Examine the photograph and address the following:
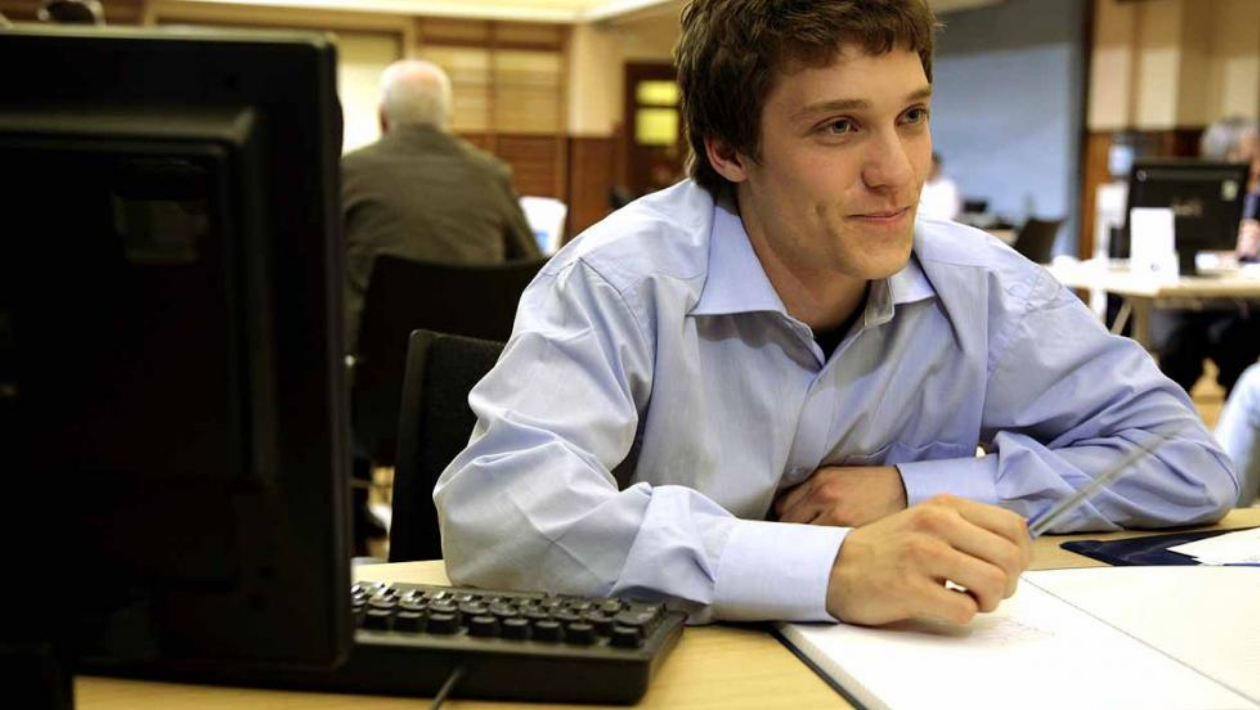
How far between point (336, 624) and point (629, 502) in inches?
20.1

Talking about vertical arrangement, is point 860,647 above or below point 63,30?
below

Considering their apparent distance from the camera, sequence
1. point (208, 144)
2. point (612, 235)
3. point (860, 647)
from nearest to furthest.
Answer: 1. point (208, 144)
2. point (860, 647)
3. point (612, 235)

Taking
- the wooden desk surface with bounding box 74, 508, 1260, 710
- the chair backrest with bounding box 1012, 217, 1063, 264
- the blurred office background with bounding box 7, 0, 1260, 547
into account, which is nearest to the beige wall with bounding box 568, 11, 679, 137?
the blurred office background with bounding box 7, 0, 1260, 547

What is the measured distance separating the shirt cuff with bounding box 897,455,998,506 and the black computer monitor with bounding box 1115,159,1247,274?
3.88m

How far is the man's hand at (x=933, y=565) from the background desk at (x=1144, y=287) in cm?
339

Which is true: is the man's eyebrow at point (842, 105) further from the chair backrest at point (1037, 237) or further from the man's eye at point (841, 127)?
→ the chair backrest at point (1037, 237)

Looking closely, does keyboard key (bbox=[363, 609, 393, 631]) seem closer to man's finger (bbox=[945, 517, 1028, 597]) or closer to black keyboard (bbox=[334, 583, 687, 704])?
black keyboard (bbox=[334, 583, 687, 704])

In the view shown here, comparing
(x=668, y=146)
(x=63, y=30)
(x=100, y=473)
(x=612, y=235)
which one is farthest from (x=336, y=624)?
(x=668, y=146)

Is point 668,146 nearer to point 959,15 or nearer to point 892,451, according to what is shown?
point 959,15

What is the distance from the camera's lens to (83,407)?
553 millimetres

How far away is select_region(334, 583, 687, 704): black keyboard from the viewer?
0.81m

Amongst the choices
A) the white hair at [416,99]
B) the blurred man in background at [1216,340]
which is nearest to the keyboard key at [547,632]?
the white hair at [416,99]

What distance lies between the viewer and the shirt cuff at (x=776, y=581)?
0.98 metres

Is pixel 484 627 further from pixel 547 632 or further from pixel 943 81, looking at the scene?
pixel 943 81
